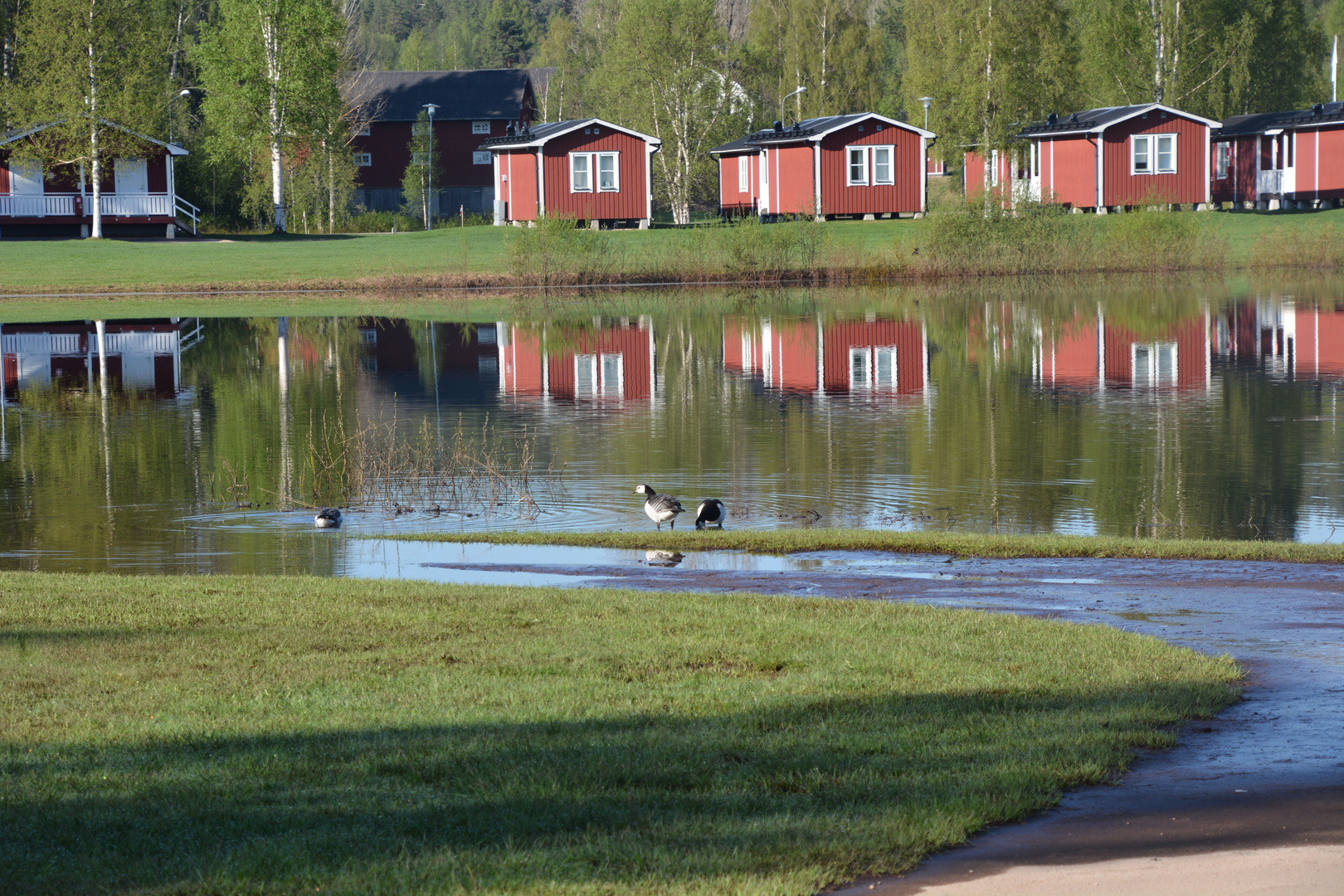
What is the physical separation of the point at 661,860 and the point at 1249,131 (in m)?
72.3

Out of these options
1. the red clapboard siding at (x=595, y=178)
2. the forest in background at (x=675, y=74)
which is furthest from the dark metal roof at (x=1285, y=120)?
the red clapboard siding at (x=595, y=178)

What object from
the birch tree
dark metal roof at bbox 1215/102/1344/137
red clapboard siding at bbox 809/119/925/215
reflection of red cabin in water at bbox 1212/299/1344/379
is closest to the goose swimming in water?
reflection of red cabin in water at bbox 1212/299/1344/379

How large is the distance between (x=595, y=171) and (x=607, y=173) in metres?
0.54

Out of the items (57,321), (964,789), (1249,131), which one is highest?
(1249,131)

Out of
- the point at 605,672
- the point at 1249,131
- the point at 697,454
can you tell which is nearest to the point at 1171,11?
the point at 1249,131

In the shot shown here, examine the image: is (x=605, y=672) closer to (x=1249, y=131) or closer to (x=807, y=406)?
(x=807, y=406)

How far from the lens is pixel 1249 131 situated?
7169cm

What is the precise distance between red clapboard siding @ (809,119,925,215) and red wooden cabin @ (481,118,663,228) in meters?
7.61

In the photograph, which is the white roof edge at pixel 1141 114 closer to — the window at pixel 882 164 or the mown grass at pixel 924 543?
the window at pixel 882 164

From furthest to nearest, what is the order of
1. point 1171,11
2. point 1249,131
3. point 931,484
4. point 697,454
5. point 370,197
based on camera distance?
1. point 370,197
2. point 1171,11
3. point 1249,131
4. point 697,454
5. point 931,484

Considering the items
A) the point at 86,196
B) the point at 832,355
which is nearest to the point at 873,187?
the point at 86,196

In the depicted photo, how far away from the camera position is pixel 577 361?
34750 millimetres

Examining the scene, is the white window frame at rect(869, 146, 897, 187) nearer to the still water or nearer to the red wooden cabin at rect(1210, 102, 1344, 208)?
the red wooden cabin at rect(1210, 102, 1344, 208)

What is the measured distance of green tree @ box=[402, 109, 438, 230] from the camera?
8731 centimetres
